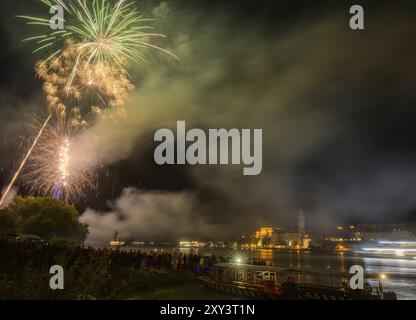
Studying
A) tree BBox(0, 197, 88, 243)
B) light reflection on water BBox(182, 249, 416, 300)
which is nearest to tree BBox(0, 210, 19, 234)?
tree BBox(0, 197, 88, 243)

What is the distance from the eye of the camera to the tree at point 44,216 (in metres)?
52.2

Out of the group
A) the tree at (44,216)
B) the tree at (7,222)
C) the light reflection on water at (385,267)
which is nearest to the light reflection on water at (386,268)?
the light reflection on water at (385,267)

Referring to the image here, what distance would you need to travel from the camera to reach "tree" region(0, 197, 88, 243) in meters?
52.2

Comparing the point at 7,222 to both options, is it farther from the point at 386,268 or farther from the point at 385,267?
the point at 385,267

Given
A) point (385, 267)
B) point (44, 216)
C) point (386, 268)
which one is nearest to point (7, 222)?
point (44, 216)

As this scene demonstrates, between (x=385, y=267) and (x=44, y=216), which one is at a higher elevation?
(x=44, y=216)

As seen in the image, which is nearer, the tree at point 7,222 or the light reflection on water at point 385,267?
the tree at point 7,222

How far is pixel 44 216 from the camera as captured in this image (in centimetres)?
5322

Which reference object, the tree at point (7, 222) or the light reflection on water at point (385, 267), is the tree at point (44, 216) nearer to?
the tree at point (7, 222)
